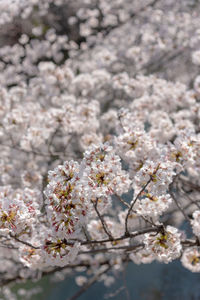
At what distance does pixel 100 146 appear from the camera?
8.61ft

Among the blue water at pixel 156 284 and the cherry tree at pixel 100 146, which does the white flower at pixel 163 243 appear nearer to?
the cherry tree at pixel 100 146

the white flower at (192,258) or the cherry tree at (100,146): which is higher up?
the cherry tree at (100,146)

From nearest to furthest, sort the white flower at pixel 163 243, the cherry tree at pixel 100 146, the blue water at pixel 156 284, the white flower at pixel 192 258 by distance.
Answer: the cherry tree at pixel 100 146 < the white flower at pixel 163 243 < the white flower at pixel 192 258 < the blue water at pixel 156 284

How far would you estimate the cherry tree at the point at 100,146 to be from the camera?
7.78 ft

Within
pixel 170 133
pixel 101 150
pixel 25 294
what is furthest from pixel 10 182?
pixel 25 294

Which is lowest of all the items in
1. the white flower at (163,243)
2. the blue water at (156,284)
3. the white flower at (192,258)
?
the white flower at (163,243)

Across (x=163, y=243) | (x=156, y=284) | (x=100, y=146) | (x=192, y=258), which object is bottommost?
(x=163, y=243)

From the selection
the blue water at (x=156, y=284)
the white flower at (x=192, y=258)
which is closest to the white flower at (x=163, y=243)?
the white flower at (x=192, y=258)

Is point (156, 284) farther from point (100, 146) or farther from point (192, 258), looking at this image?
point (100, 146)

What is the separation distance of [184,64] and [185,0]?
2338mm

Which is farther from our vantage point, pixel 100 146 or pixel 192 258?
pixel 192 258

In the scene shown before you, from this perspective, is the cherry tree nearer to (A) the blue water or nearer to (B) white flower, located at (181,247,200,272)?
(B) white flower, located at (181,247,200,272)

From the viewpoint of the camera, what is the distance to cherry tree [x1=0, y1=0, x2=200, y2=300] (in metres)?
2.37

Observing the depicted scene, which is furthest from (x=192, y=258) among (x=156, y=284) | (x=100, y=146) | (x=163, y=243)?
(x=156, y=284)
